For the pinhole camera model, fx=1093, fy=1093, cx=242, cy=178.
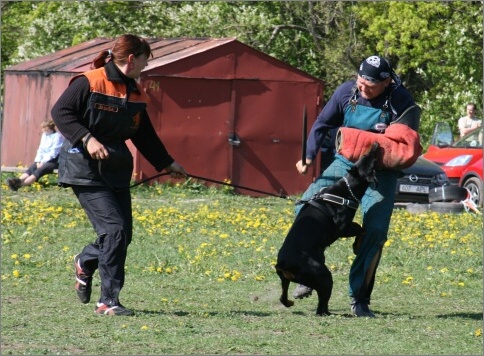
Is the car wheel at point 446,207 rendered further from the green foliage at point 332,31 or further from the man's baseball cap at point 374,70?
the green foliage at point 332,31

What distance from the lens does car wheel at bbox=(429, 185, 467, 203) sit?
18109 mm

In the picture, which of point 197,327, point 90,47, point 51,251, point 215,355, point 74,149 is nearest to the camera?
point 215,355

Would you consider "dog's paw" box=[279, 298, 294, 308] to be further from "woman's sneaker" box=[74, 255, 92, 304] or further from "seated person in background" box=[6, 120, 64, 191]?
"seated person in background" box=[6, 120, 64, 191]

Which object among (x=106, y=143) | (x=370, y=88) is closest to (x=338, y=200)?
(x=370, y=88)

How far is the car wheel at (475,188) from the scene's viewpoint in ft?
64.0

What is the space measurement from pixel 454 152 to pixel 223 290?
13.2 meters

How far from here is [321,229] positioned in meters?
7.80

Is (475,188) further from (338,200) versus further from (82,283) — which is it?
(82,283)

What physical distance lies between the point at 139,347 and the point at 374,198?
240cm

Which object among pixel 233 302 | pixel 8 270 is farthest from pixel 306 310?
pixel 8 270

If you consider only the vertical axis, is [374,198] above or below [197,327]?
above

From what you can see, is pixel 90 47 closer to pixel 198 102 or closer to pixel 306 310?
pixel 198 102

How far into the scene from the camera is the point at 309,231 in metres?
7.77

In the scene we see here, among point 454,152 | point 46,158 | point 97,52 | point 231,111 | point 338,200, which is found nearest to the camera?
point 338,200
